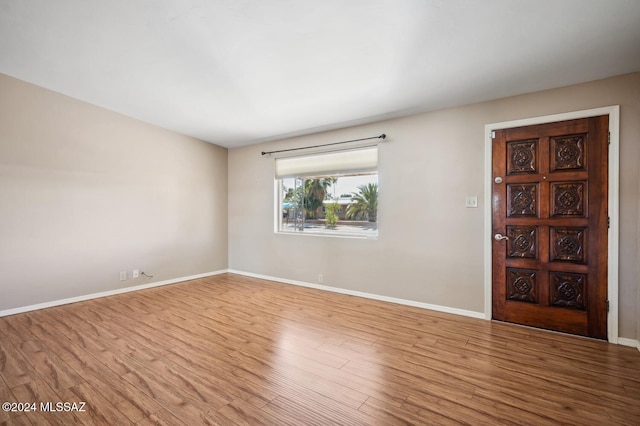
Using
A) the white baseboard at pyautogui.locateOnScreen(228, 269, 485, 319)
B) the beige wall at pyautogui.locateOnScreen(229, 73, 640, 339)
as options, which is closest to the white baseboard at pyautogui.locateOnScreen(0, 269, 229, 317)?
the white baseboard at pyautogui.locateOnScreen(228, 269, 485, 319)

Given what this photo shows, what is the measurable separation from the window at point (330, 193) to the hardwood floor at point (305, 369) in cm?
144

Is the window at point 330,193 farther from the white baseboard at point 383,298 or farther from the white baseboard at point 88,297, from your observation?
the white baseboard at point 88,297

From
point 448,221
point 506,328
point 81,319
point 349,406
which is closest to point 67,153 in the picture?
point 81,319

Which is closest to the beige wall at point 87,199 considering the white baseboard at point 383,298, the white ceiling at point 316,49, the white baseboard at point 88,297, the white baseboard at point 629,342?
the white baseboard at point 88,297

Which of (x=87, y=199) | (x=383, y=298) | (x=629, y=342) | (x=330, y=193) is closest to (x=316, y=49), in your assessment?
(x=330, y=193)

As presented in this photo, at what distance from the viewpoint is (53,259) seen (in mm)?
3602

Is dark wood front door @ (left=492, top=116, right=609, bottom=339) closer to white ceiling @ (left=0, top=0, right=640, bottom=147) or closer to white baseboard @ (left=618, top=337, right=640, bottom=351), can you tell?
white baseboard @ (left=618, top=337, right=640, bottom=351)

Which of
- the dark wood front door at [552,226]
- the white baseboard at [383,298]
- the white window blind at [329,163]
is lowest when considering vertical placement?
the white baseboard at [383,298]

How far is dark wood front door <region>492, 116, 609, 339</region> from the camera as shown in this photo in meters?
2.72

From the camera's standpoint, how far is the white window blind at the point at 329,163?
4078 millimetres

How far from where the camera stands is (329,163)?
176 inches

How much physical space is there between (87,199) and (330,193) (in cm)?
345

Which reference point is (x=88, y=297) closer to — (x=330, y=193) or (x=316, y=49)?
(x=330, y=193)

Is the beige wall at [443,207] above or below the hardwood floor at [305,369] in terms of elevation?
Answer: above
